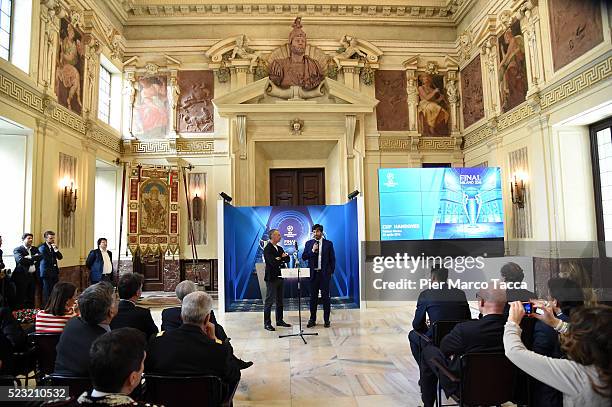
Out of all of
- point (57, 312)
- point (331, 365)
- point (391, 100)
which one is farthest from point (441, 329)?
point (391, 100)

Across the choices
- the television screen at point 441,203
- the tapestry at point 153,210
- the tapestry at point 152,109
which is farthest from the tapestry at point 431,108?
the tapestry at point 152,109

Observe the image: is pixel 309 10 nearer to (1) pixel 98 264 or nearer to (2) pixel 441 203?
(2) pixel 441 203

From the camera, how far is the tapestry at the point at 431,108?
37.7ft

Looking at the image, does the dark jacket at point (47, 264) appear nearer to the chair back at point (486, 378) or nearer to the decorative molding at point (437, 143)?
the chair back at point (486, 378)

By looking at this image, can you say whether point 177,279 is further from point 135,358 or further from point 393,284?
point 135,358

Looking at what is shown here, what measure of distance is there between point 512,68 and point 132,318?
9091 mm

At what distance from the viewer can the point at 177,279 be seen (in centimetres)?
1056

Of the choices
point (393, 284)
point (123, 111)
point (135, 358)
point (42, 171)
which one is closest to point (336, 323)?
point (393, 284)

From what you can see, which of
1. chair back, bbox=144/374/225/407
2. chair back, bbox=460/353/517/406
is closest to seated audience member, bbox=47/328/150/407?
chair back, bbox=144/374/225/407

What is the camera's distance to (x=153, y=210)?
10.2m

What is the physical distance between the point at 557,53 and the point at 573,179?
7.64ft

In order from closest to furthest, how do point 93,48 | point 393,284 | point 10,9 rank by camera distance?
point 10,9, point 393,284, point 93,48

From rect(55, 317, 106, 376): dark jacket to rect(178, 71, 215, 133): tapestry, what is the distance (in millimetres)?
9224

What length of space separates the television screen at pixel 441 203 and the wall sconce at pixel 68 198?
6.55 meters
